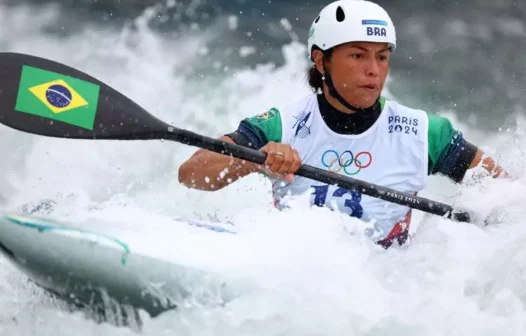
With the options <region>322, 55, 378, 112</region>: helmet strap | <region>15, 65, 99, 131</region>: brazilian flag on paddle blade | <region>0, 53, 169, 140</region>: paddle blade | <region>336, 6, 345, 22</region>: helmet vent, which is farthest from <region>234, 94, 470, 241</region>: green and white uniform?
<region>15, 65, 99, 131</region>: brazilian flag on paddle blade

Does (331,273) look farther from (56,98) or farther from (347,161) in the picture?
(56,98)

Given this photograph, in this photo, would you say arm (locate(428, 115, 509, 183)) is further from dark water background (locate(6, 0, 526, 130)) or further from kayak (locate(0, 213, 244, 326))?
dark water background (locate(6, 0, 526, 130))

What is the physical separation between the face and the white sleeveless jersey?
0.14 meters

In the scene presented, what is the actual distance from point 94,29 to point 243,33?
4.57ft

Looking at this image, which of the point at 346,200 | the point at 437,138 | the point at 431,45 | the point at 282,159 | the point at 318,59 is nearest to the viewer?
the point at 282,159

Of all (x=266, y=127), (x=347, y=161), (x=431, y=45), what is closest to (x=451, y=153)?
(x=347, y=161)

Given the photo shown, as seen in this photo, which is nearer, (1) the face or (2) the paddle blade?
(2) the paddle blade

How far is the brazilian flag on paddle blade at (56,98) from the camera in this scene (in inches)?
127

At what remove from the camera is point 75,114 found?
3246 millimetres

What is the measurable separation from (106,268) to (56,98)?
Answer: 86cm

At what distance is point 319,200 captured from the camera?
3395 millimetres

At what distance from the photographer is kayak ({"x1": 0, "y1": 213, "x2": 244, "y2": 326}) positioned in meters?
2.72

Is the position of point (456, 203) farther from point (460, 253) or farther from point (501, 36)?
point (501, 36)

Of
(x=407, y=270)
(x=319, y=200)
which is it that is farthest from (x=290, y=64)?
(x=407, y=270)
